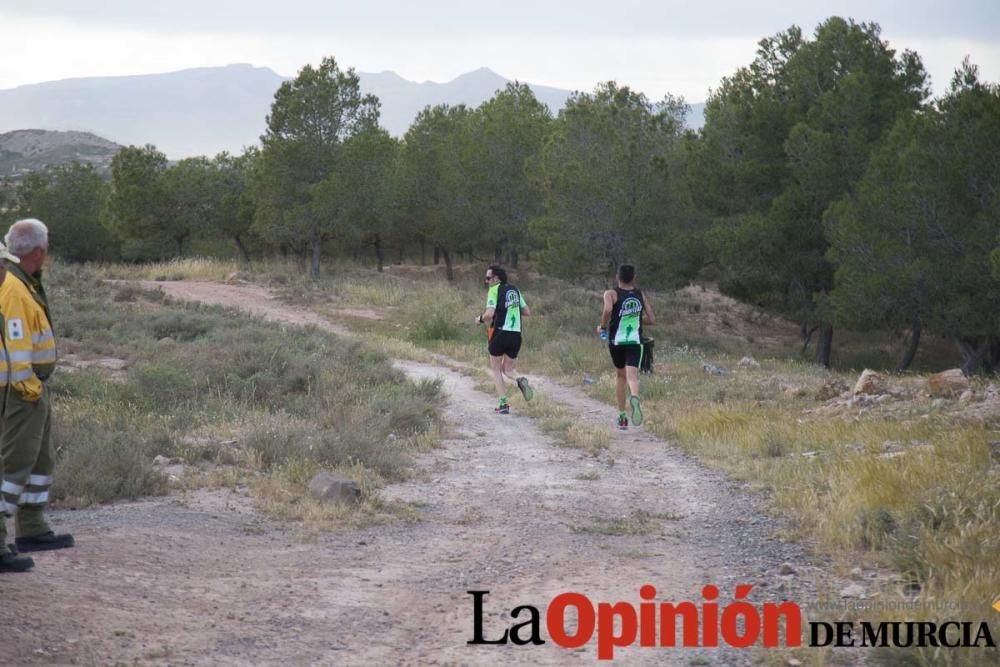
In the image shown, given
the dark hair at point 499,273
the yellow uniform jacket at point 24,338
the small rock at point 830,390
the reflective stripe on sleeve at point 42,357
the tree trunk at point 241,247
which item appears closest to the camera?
the yellow uniform jacket at point 24,338

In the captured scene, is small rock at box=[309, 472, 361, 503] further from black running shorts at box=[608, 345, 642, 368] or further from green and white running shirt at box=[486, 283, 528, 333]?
green and white running shirt at box=[486, 283, 528, 333]

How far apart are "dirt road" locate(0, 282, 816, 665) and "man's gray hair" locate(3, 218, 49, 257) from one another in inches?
73.2

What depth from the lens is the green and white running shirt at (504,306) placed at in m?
13.0

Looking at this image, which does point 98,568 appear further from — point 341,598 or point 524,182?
point 524,182

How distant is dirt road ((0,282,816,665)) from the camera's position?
4801 mm

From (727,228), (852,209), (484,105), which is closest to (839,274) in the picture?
(852,209)

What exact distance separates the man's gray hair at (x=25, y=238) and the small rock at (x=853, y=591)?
5152 mm

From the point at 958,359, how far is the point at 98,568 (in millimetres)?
32491

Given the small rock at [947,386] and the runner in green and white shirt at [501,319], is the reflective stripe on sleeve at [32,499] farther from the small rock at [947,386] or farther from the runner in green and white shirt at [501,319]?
the small rock at [947,386]

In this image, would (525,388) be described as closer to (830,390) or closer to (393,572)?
(830,390)

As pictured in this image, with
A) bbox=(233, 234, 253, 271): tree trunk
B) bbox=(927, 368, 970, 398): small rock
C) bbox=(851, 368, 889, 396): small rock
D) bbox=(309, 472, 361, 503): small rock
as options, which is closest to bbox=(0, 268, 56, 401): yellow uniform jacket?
bbox=(309, 472, 361, 503): small rock

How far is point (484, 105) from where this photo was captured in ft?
173

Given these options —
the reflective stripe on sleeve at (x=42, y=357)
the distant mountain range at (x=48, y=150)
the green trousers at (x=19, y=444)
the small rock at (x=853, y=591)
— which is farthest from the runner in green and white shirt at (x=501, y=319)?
the distant mountain range at (x=48, y=150)

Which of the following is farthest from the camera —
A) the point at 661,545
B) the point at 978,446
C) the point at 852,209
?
the point at 852,209
